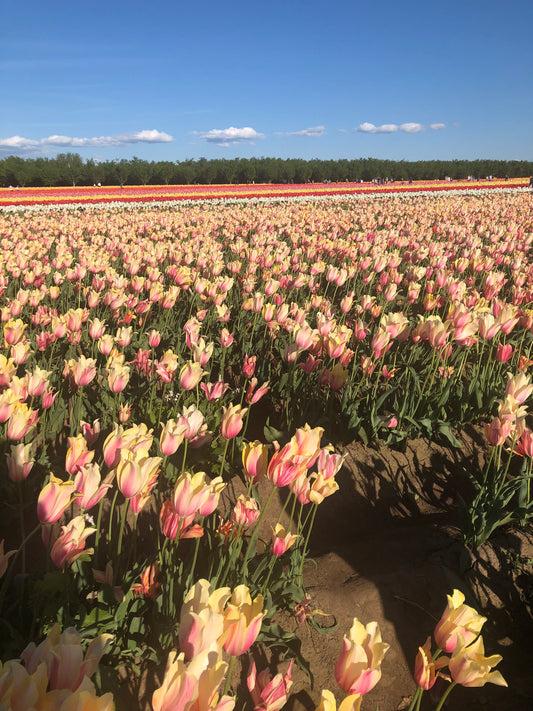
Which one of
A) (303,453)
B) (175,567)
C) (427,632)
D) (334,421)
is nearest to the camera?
(303,453)

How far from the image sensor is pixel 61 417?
314cm

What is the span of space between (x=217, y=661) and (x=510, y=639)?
186 cm

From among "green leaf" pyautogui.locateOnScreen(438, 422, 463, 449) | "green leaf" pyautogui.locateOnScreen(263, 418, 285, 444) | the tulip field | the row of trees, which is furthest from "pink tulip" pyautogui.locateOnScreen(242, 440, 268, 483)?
the row of trees

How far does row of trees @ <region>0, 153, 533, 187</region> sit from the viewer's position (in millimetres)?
49469

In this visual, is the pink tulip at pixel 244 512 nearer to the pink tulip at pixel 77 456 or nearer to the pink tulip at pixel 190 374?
the pink tulip at pixel 77 456

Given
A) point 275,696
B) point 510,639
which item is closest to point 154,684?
point 275,696

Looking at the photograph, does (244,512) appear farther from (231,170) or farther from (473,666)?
(231,170)

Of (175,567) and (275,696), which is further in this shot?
(175,567)

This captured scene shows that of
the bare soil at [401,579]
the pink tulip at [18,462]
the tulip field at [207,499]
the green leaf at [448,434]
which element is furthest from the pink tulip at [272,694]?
the green leaf at [448,434]

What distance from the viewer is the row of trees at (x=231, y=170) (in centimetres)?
4947

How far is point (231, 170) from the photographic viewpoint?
62.6m

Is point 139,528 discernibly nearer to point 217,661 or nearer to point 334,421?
point 334,421

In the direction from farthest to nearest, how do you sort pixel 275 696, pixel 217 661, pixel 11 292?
pixel 11 292 < pixel 275 696 < pixel 217 661

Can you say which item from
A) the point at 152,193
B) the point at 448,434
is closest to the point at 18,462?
the point at 448,434
